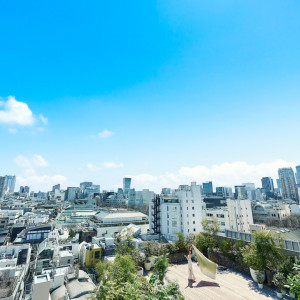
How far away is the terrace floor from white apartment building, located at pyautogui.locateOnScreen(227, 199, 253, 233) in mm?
31694

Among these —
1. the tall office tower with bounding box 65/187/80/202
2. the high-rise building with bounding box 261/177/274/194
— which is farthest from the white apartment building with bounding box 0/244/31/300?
the high-rise building with bounding box 261/177/274/194

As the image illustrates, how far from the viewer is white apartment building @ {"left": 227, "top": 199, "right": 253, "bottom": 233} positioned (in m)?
41.1

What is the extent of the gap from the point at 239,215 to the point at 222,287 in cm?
3449

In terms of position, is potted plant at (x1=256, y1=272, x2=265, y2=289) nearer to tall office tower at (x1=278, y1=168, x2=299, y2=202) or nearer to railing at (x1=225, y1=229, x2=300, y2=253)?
railing at (x1=225, y1=229, x2=300, y2=253)

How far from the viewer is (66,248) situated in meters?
24.3

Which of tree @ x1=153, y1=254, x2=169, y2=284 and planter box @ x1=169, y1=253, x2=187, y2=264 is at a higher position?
tree @ x1=153, y1=254, x2=169, y2=284

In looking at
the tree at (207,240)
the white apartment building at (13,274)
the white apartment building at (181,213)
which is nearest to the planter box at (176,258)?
the tree at (207,240)

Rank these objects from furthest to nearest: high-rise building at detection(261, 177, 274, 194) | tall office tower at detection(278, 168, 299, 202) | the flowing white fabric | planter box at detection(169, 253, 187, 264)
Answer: high-rise building at detection(261, 177, 274, 194), tall office tower at detection(278, 168, 299, 202), planter box at detection(169, 253, 187, 264), the flowing white fabric

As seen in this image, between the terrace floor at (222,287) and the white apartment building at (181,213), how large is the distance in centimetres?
2239

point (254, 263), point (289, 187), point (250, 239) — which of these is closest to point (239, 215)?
point (250, 239)

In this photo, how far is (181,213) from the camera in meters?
35.5

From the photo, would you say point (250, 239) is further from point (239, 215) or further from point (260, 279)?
point (239, 215)

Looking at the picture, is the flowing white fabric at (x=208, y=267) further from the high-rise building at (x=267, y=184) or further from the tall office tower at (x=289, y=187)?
the high-rise building at (x=267, y=184)

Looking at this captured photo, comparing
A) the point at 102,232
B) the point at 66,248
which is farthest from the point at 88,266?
the point at 102,232
